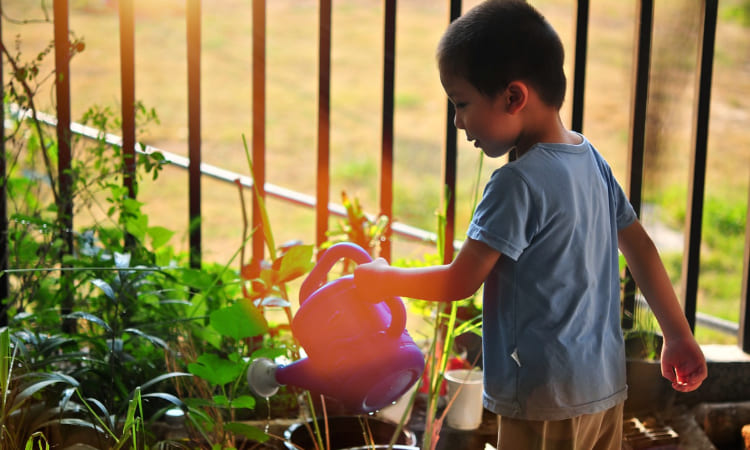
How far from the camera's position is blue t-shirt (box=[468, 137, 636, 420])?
3.82ft

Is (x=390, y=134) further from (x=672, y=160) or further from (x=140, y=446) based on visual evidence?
(x=140, y=446)

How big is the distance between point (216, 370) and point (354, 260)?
0.42 metres

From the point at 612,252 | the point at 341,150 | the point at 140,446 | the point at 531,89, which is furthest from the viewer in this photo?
the point at 341,150

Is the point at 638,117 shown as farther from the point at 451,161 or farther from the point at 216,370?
the point at 216,370

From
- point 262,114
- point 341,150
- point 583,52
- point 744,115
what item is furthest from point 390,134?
point 744,115

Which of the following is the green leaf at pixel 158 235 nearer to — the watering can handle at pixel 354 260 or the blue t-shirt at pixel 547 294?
the watering can handle at pixel 354 260

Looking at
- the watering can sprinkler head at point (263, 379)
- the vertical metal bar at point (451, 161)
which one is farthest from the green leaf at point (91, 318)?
the vertical metal bar at point (451, 161)

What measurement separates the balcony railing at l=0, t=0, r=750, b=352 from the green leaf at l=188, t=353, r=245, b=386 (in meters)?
0.60

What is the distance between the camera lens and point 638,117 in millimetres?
2195

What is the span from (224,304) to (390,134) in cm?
65

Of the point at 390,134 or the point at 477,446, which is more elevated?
the point at 390,134

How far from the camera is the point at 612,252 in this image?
1314 mm

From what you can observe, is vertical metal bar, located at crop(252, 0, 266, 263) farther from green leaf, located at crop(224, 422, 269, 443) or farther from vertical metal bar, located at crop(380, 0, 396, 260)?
green leaf, located at crop(224, 422, 269, 443)

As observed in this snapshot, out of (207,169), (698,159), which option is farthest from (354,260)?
(698,159)
